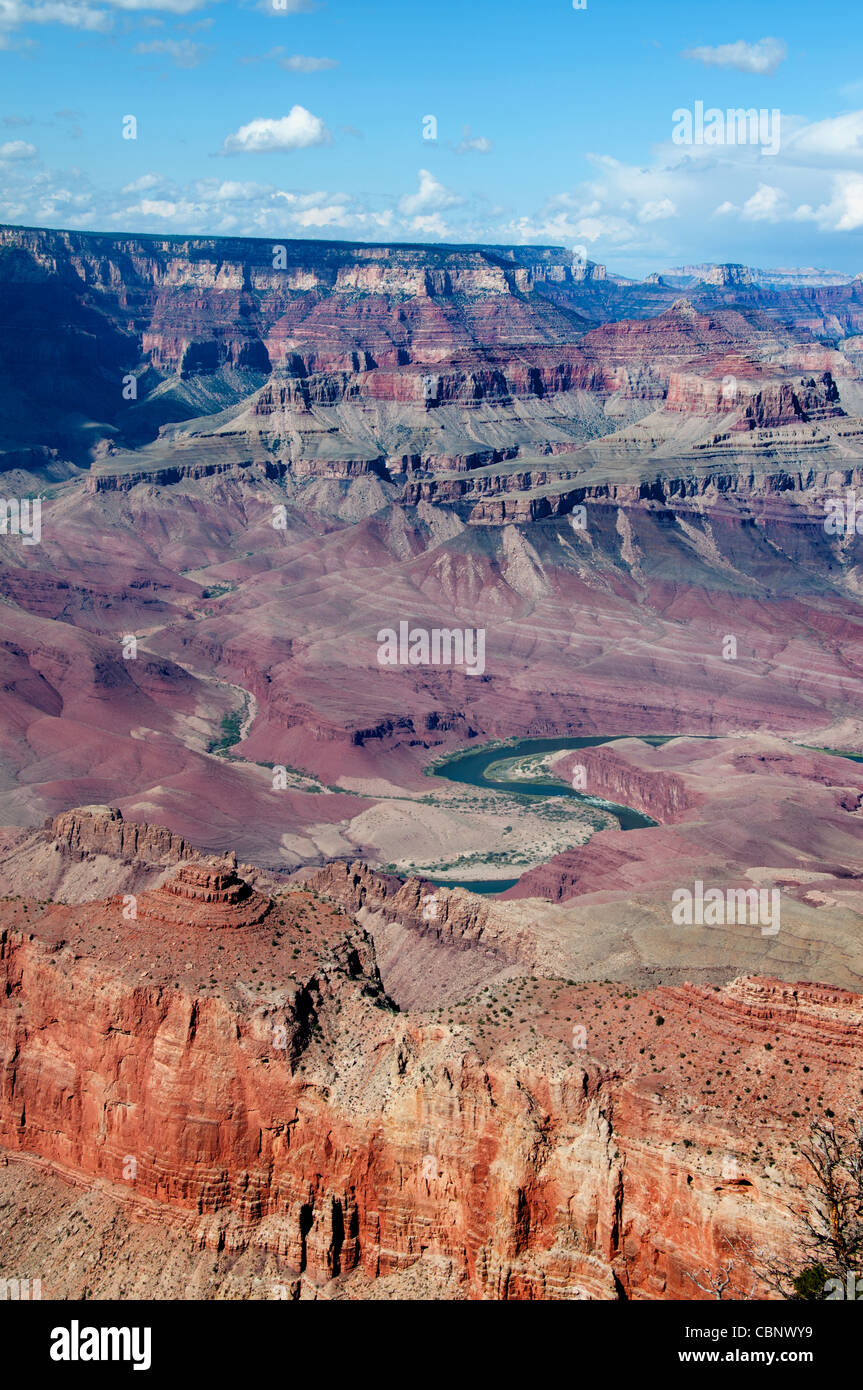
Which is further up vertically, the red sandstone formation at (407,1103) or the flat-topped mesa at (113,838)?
the red sandstone formation at (407,1103)

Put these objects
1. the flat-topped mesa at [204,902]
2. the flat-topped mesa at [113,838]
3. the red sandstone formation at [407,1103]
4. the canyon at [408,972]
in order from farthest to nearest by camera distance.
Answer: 1. the flat-topped mesa at [113,838]
2. the flat-topped mesa at [204,902]
3. the canyon at [408,972]
4. the red sandstone formation at [407,1103]

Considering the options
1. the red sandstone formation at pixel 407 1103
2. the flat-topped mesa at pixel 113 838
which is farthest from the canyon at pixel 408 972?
the flat-topped mesa at pixel 113 838

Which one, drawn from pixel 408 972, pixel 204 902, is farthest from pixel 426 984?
pixel 204 902

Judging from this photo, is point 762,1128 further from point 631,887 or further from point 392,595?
point 392,595

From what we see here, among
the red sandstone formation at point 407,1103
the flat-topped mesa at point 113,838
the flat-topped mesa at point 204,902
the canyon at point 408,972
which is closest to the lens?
the red sandstone formation at point 407,1103

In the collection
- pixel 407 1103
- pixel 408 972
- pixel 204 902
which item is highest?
pixel 204 902

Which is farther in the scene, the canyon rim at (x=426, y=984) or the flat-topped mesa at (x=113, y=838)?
the flat-topped mesa at (x=113, y=838)

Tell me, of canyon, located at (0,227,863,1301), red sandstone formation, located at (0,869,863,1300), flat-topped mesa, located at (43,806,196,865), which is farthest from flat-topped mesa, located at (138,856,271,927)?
flat-topped mesa, located at (43,806,196,865)

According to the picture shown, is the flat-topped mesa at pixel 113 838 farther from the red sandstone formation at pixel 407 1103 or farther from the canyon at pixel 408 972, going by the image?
the red sandstone formation at pixel 407 1103

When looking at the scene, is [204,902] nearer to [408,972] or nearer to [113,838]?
[408,972]
